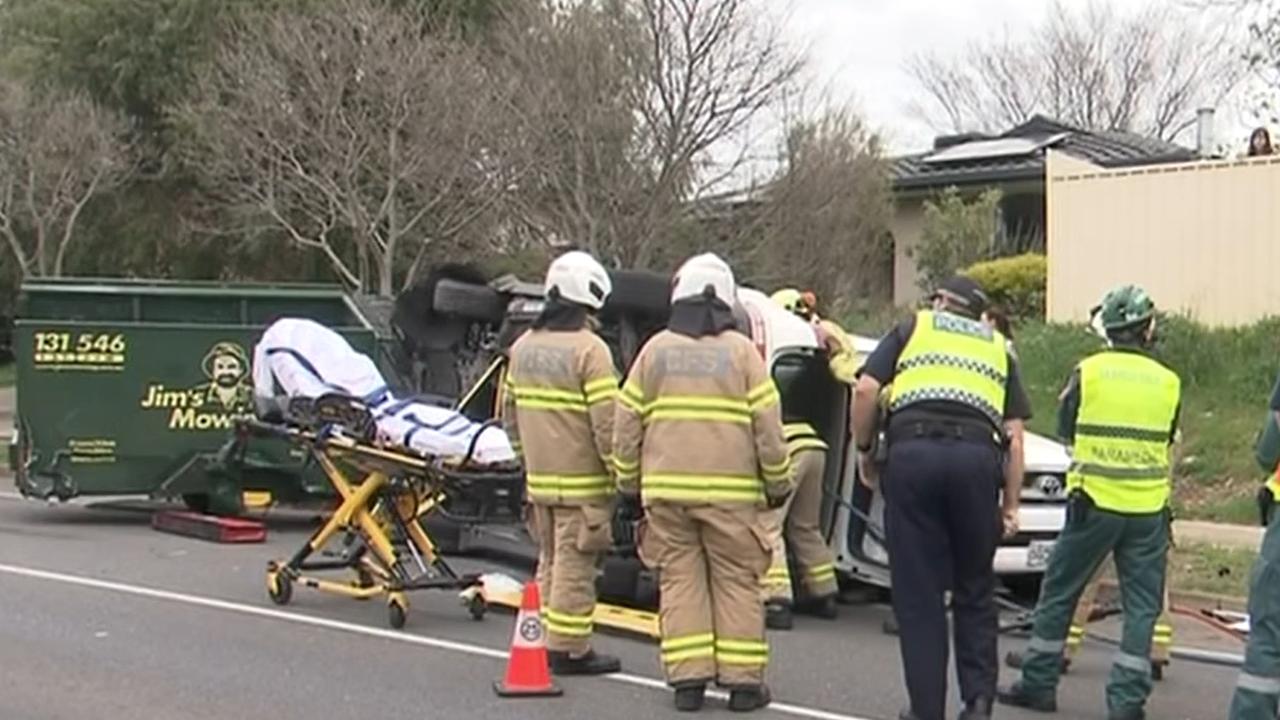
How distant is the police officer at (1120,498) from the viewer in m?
7.89

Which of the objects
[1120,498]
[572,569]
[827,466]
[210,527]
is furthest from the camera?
[210,527]

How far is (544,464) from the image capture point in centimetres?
861

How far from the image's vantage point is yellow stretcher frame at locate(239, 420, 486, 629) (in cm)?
1007

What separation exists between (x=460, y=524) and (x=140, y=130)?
18908 mm

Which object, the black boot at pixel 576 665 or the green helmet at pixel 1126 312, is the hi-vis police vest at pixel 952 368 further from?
the black boot at pixel 576 665

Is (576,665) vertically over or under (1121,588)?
under

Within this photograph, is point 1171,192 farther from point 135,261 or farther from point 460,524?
point 135,261

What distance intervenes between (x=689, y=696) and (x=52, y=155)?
21.6m

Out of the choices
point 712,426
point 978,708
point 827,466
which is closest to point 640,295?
point 827,466

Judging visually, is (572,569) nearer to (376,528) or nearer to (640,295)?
(376,528)

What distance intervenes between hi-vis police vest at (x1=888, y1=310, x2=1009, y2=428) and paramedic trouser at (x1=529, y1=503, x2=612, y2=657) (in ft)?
5.52

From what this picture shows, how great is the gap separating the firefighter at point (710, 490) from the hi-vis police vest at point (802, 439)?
93.0 inches

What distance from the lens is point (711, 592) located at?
26.1 ft

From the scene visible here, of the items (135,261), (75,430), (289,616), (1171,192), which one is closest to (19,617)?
(289,616)
